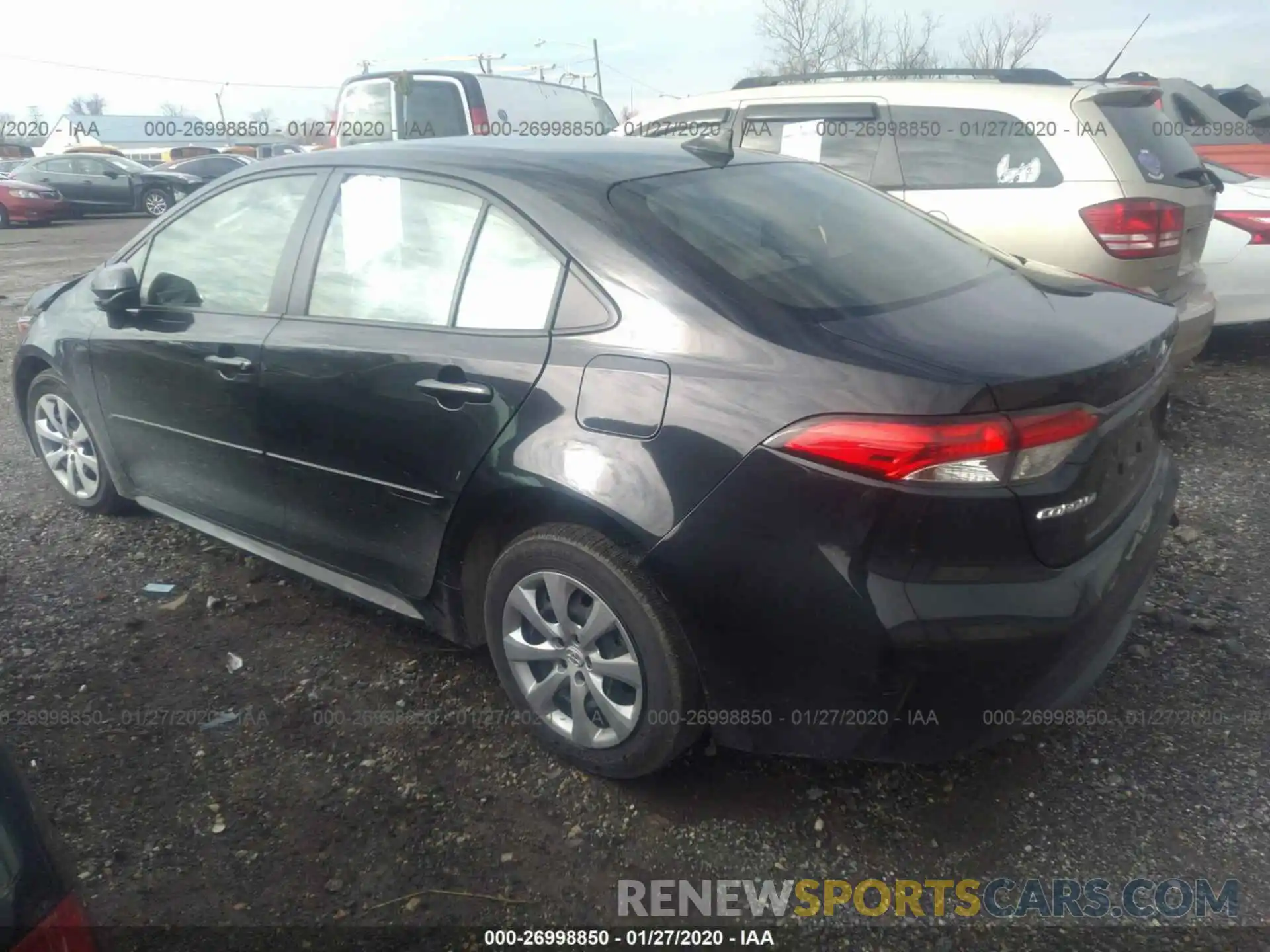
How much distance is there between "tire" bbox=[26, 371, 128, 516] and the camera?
4164 mm

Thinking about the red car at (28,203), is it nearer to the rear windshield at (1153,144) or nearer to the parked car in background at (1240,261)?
the rear windshield at (1153,144)

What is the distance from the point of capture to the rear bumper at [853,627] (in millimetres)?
2047

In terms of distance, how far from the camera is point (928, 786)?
8.45ft

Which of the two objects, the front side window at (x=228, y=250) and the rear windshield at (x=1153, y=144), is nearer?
the front side window at (x=228, y=250)

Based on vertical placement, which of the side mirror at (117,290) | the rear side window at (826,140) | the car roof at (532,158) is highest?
the car roof at (532,158)

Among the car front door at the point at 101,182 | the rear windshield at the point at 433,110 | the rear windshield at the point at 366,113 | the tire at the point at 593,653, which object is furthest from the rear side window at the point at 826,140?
the car front door at the point at 101,182

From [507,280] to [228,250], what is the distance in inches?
55.3

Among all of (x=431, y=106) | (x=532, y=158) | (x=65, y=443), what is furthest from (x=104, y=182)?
(x=532, y=158)

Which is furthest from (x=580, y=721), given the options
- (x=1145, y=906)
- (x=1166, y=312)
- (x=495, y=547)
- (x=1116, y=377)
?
(x=1166, y=312)

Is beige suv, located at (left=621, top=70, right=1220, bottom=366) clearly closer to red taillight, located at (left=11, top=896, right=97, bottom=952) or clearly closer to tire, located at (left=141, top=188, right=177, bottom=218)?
red taillight, located at (left=11, top=896, right=97, bottom=952)

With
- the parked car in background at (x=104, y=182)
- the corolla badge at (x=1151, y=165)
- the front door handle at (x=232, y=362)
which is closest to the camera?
the front door handle at (x=232, y=362)

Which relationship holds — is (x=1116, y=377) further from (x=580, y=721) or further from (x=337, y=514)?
(x=337, y=514)

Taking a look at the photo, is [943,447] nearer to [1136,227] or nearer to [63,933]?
[63,933]

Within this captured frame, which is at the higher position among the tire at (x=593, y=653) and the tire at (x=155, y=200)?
the tire at (x=593, y=653)
